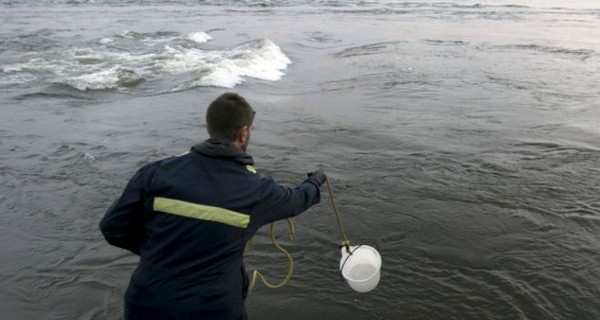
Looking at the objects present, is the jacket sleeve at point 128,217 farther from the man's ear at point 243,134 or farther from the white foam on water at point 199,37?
the white foam on water at point 199,37

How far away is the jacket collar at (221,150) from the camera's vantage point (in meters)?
2.70

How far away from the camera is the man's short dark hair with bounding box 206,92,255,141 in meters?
2.83

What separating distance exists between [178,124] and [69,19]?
23392 millimetres

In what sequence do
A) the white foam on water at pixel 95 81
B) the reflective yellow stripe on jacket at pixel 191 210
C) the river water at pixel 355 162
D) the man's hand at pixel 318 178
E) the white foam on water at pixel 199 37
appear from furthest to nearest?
the white foam on water at pixel 199 37, the white foam on water at pixel 95 81, the river water at pixel 355 162, the man's hand at pixel 318 178, the reflective yellow stripe on jacket at pixel 191 210

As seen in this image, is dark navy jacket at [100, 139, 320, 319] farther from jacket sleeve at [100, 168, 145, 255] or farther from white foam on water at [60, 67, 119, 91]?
white foam on water at [60, 67, 119, 91]

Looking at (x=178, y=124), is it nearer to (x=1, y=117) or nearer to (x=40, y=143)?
(x=40, y=143)

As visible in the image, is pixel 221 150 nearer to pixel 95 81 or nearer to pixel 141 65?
pixel 95 81

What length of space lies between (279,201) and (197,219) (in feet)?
1.53

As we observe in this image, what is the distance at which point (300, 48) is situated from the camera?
20484mm

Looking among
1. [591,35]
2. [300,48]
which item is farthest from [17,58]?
[591,35]

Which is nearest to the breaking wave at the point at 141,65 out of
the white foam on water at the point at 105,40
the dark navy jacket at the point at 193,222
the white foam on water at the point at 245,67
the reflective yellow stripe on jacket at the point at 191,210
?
the white foam on water at the point at 245,67

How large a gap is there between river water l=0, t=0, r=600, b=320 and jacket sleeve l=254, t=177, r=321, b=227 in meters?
1.85

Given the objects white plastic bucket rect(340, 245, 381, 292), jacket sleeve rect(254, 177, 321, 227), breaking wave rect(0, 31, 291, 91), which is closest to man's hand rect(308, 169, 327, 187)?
jacket sleeve rect(254, 177, 321, 227)

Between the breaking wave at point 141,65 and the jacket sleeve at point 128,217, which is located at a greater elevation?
the jacket sleeve at point 128,217
